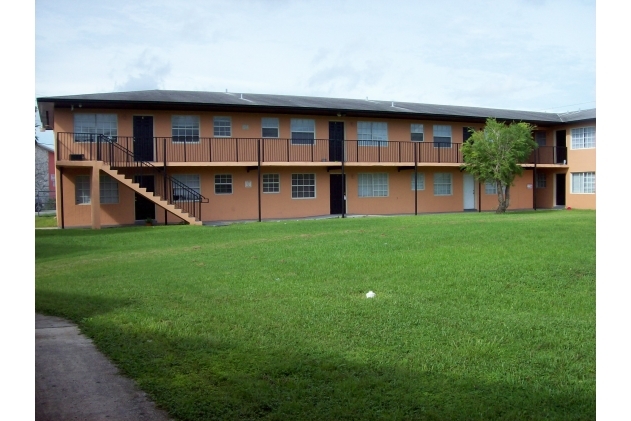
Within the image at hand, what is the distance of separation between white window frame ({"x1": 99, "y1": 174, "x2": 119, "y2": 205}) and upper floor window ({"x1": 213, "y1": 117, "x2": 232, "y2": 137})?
15.3 ft

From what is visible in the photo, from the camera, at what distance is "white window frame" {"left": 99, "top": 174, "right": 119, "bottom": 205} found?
1027 inches

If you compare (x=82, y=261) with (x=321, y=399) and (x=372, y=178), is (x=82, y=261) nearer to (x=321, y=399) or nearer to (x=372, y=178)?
(x=321, y=399)

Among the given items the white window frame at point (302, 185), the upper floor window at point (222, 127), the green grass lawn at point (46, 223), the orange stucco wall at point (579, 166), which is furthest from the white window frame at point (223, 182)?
the orange stucco wall at point (579, 166)

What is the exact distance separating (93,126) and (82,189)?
2.54 meters

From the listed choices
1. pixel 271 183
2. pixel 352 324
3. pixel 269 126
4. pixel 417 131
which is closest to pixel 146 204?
pixel 271 183

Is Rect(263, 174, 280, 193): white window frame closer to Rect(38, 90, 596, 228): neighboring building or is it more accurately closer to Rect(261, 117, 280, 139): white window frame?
Rect(38, 90, 596, 228): neighboring building

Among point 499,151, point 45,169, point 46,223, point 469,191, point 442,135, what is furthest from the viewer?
point 45,169

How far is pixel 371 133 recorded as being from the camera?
3070 cm

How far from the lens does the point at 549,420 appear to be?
15.1ft

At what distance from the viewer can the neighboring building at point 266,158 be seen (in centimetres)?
2556

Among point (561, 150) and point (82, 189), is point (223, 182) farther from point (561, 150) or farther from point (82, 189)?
point (561, 150)

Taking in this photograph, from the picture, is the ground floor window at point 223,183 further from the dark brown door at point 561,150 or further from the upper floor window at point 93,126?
the dark brown door at point 561,150

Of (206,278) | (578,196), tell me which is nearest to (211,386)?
(206,278)

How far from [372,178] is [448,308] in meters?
22.8
